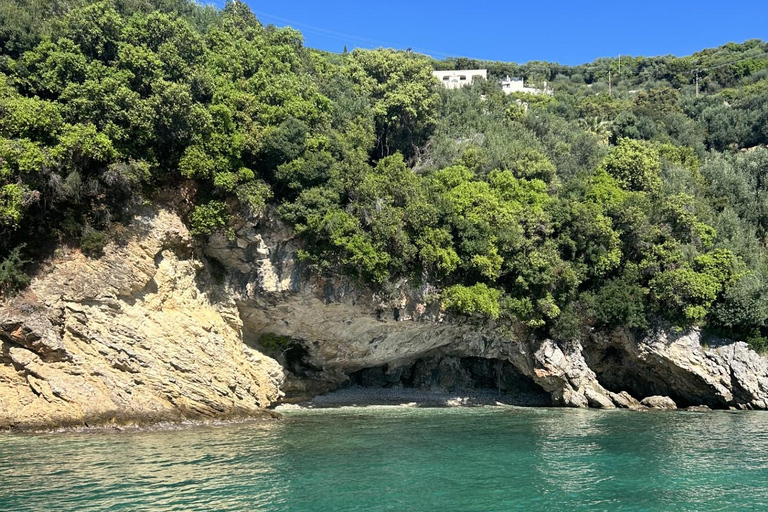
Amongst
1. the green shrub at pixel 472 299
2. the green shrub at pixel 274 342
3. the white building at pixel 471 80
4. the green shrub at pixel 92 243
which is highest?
the white building at pixel 471 80

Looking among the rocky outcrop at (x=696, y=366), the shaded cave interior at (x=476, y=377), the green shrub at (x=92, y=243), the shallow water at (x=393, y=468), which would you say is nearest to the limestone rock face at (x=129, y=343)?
the green shrub at (x=92, y=243)

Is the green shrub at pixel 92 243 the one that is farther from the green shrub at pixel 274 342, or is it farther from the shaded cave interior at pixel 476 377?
the shaded cave interior at pixel 476 377

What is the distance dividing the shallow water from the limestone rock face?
170 centimetres

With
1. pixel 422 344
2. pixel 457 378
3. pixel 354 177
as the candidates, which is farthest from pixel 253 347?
pixel 457 378

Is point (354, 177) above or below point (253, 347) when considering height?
above

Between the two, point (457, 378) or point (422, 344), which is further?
point (457, 378)

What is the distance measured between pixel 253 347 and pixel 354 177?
33.7 ft

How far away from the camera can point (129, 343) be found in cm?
2331

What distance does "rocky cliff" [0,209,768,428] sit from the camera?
21.5 m

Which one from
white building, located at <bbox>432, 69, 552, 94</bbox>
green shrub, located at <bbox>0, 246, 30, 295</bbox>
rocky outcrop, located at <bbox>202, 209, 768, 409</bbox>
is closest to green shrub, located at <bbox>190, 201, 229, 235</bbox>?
rocky outcrop, located at <bbox>202, 209, 768, 409</bbox>

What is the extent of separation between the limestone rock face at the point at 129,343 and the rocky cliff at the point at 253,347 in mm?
51

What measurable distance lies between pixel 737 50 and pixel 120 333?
98650 millimetres

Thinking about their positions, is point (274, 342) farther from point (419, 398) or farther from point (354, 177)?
point (354, 177)

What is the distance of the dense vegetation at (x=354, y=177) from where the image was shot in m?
24.0
